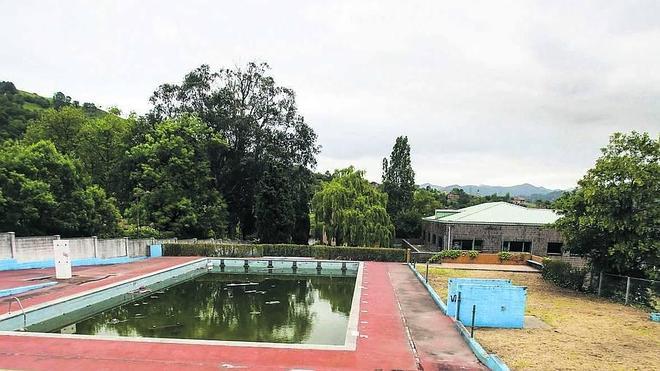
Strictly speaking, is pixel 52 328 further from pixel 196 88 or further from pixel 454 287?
pixel 196 88

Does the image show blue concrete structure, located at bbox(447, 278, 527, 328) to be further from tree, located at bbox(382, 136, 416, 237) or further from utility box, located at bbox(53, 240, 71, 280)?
tree, located at bbox(382, 136, 416, 237)

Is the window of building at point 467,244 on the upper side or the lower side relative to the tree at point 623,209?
lower

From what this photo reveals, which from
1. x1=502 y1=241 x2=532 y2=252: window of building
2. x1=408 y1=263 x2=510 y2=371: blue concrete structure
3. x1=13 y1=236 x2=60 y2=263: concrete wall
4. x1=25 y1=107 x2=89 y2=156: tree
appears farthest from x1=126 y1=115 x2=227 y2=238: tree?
x1=408 y1=263 x2=510 y2=371: blue concrete structure

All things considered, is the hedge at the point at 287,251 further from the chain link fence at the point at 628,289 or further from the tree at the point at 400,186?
A: the tree at the point at 400,186

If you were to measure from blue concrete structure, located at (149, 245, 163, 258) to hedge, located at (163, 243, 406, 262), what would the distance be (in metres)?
0.27

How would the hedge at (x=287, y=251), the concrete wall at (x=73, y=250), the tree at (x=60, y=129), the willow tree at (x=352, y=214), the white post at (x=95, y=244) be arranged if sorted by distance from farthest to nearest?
the tree at (x=60, y=129) < the willow tree at (x=352, y=214) < the hedge at (x=287, y=251) < the white post at (x=95, y=244) < the concrete wall at (x=73, y=250)

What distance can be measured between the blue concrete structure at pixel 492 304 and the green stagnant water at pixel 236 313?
3.65 metres

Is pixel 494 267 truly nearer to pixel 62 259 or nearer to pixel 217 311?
pixel 217 311

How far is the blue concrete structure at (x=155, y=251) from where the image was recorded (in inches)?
1104

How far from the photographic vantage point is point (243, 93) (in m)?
37.6

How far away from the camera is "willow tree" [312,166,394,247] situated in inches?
1193

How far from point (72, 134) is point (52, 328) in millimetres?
27730

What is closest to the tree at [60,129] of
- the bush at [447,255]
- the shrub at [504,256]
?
the bush at [447,255]

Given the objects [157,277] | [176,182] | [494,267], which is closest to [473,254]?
[494,267]
